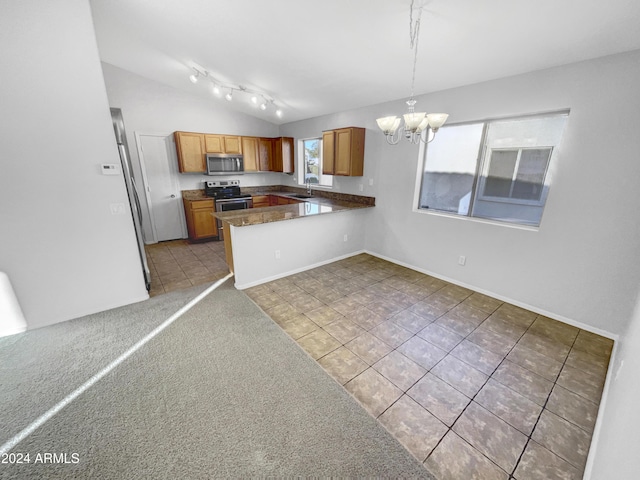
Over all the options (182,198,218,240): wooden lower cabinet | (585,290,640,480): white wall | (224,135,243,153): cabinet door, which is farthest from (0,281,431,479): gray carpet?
(224,135,243,153): cabinet door

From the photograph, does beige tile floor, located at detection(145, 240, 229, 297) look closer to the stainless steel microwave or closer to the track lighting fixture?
the stainless steel microwave

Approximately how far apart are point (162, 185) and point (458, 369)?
218 inches

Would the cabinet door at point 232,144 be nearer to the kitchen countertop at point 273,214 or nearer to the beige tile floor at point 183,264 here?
the beige tile floor at point 183,264

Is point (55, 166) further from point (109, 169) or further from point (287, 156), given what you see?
point (287, 156)

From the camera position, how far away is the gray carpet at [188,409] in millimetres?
1340

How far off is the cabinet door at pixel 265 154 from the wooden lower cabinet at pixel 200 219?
60.6 inches

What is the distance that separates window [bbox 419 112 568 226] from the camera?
3.01 m

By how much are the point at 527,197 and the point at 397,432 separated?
562 centimetres

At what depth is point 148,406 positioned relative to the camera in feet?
5.43

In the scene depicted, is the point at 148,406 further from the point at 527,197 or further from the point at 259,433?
the point at 527,197

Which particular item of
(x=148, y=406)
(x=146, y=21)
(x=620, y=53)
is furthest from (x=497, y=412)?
(x=146, y=21)

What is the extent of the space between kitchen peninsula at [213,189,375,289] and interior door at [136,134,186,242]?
7.60 ft

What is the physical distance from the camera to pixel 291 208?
396 centimetres

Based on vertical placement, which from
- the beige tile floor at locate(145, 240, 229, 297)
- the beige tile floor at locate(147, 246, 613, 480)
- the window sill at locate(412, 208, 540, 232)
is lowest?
the beige tile floor at locate(147, 246, 613, 480)
